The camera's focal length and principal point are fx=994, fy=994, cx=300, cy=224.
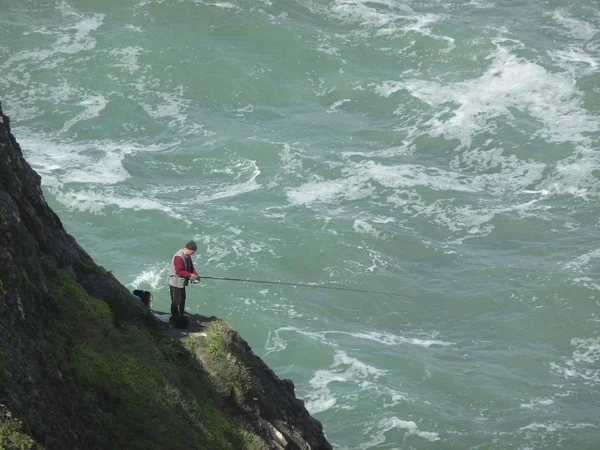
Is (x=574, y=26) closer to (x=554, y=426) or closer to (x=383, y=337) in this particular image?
(x=383, y=337)

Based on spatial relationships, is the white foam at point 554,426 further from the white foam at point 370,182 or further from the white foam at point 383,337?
the white foam at point 370,182

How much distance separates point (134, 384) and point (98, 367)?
0.61 meters

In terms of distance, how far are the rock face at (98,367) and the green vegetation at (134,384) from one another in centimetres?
2

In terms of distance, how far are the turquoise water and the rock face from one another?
12.1 metres

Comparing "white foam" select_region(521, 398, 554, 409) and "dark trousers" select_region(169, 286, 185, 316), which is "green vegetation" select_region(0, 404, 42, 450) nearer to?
"dark trousers" select_region(169, 286, 185, 316)

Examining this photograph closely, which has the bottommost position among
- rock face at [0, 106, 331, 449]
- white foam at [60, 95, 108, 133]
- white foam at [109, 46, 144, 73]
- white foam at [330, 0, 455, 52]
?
rock face at [0, 106, 331, 449]

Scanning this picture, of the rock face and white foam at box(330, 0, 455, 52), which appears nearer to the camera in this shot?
the rock face

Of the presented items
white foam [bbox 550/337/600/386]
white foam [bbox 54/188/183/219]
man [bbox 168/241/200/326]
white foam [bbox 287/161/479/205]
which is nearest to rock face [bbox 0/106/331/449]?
man [bbox 168/241/200/326]

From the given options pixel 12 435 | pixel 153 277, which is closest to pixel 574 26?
pixel 153 277

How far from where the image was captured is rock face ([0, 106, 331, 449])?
11172mm

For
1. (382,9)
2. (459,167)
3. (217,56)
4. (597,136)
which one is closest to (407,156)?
(459,167)

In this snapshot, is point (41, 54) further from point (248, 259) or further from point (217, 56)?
point (248, 259)

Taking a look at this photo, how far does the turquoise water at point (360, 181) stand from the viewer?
3181 centimetres

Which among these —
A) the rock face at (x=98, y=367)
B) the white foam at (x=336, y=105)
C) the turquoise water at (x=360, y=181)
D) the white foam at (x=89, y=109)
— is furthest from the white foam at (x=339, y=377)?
the white foam at (x=336, y=105)
